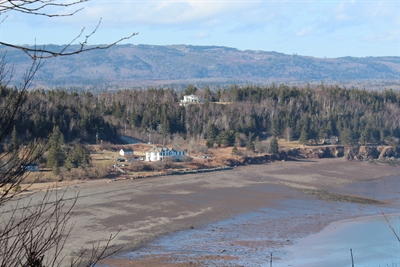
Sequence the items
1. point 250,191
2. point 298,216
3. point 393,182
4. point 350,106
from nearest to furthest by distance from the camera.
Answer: point 298,216
point 250,191
point 393,182
point 350,106

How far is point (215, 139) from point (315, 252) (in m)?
33.3

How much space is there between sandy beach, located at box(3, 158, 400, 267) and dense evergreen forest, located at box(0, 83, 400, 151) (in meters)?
13.2

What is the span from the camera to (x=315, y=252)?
2041 centimetres

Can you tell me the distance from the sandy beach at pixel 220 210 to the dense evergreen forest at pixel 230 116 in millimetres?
13152

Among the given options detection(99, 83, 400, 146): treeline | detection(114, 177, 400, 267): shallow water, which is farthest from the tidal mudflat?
detection(99, 83, 400, 146): treeline

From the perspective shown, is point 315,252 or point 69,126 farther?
point 69,126

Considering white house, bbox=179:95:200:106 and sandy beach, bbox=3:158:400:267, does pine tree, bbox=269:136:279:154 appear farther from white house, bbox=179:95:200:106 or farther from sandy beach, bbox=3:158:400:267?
white house, bbox=179:95:200:106

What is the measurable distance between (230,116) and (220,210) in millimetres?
33960

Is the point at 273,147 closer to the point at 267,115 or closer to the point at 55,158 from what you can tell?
the point at 267,115

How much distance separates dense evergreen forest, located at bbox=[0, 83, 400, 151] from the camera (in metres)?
50.4

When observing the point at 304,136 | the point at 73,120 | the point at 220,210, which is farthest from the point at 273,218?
the point at 304,136

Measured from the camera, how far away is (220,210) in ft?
90.3

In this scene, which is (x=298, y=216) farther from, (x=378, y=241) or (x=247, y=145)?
(x=247, y=145)

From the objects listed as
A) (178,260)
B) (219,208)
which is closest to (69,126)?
(219,208)
